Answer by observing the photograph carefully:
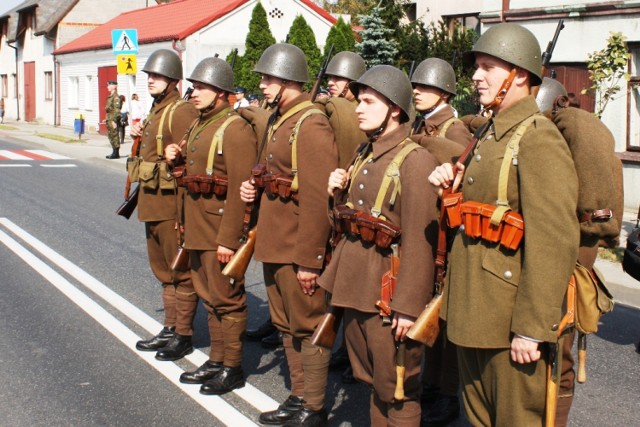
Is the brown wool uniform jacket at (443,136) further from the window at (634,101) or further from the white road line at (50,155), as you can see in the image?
the white road line at (50,155)

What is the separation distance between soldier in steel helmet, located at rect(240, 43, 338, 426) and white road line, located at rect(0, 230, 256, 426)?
1.05 feet

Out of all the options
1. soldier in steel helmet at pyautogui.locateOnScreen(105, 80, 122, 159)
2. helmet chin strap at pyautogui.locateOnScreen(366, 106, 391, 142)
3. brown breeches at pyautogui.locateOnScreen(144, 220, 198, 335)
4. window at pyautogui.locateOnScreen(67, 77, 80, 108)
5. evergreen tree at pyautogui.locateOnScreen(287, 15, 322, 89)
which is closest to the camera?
helmet chin strap at pyautogui.locateOnScreen(366, 106, 391, 142)

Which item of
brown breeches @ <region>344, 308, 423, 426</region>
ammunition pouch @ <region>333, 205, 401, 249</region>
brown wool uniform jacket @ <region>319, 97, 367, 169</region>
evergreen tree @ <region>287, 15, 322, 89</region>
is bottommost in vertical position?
brown breeches @ <region>344, 308, 423, 426</region>

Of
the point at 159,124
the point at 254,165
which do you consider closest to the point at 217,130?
the point at 254,165

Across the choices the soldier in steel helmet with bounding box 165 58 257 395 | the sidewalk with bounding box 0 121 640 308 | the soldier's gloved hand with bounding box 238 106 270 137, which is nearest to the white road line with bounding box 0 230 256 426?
the soldier in steel helmet with bounding box 165 58 257 395

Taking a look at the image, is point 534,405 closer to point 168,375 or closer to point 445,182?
point 445,182

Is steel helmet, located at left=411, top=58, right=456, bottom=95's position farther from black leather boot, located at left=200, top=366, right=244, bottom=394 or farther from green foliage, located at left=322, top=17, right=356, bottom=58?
green foliage, located at left=322, top=17, right=356, bottom=58

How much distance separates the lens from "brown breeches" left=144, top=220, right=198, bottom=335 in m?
6.54

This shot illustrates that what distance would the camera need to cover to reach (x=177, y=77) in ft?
22.2

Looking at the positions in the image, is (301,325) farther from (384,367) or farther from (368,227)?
(368,227)

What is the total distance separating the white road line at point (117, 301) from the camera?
573cm

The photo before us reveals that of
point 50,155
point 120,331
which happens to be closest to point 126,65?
point 50,155

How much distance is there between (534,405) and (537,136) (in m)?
1.07

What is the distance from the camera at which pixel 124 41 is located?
1908cm
